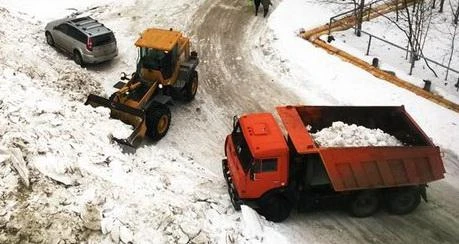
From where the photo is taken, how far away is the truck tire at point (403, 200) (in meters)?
12.8

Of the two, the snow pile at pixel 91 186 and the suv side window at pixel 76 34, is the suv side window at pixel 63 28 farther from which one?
the snow pile at pixel 91 186

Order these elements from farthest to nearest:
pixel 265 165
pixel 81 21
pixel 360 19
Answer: pixel 360 19 → pixel 81 21 → pixel 265 165

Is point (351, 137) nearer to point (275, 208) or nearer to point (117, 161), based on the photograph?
point (275, 208)

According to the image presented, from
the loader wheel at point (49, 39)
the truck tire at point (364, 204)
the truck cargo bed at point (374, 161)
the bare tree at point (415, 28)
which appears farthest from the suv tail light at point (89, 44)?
the bare tree at point (415, 28)

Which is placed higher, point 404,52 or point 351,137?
point 351,137

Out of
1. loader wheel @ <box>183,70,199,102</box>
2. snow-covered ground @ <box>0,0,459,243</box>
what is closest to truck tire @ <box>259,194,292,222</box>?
snow-covered ground @ <box>0,0,459,243</box>

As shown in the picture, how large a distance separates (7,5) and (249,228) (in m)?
17.7

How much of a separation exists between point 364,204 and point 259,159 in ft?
9.99

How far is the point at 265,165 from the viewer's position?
12.0m

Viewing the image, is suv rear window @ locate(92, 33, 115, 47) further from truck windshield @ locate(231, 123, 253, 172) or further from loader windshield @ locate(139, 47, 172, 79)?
truck windshield @ locate(231, 123, 253, 172)

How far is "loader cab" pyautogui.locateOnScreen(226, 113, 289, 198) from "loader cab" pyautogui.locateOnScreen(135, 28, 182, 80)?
4.44 metres

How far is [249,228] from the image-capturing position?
11969 millimetres

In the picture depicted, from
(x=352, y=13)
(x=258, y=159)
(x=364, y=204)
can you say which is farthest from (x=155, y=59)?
(x=352, y=13)

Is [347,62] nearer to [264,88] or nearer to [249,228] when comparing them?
[264,88]
